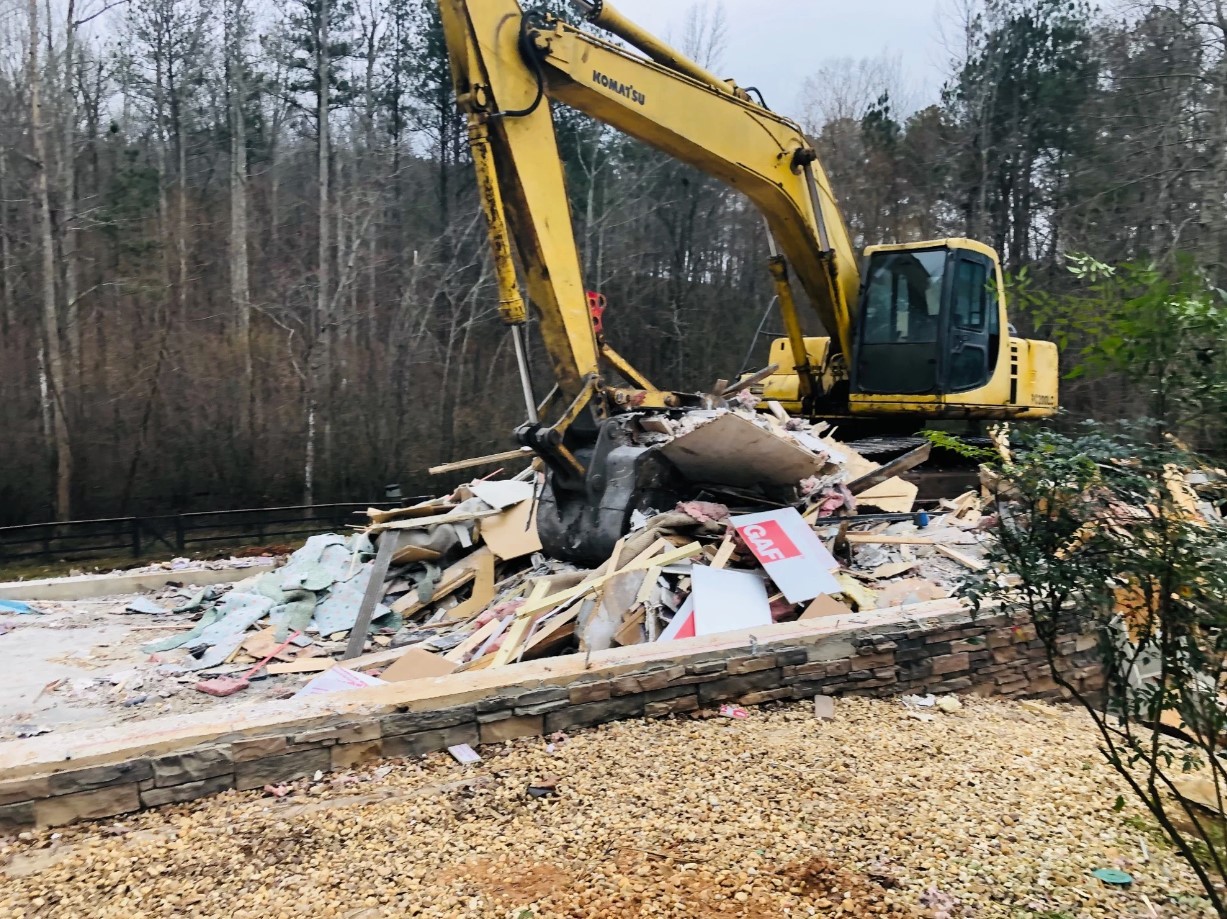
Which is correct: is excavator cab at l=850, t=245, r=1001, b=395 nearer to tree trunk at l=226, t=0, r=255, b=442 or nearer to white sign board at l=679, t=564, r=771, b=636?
white sign board at l=679, t=564, r=771, b=636

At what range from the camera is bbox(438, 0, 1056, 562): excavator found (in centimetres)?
651

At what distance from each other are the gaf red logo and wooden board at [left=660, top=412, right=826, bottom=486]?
74cm

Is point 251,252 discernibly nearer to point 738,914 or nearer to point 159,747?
point 159,747

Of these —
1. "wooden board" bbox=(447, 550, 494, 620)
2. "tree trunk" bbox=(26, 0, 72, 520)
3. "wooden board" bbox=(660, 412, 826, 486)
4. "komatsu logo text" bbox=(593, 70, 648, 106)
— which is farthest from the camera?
"tree trunk" bbox=(26, 0, 72, 520)

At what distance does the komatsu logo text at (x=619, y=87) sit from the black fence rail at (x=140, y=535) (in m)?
7.90

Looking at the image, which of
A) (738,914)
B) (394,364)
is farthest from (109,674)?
(394,364)

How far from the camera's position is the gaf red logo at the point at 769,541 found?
20.6 ft

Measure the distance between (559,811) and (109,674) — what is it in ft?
14.9

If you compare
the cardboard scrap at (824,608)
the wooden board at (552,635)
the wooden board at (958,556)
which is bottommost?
the wooden board at (552,635)

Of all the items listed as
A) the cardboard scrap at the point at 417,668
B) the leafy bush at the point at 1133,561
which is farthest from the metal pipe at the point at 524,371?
the leafy bush at the point at 1133,561

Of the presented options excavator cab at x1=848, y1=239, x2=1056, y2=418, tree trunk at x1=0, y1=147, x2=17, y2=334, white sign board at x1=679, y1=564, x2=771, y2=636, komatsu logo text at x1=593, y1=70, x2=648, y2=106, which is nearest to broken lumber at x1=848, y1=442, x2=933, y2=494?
excavator cab at x1=848, y1=239, x2=1056, y2=418

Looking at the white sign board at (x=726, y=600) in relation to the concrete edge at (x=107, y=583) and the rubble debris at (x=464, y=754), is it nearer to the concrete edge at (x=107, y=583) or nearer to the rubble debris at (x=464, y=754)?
the rubble debris at (x=464, y=754)

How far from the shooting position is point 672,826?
11.6ft

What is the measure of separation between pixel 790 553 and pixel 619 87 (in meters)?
4.13
